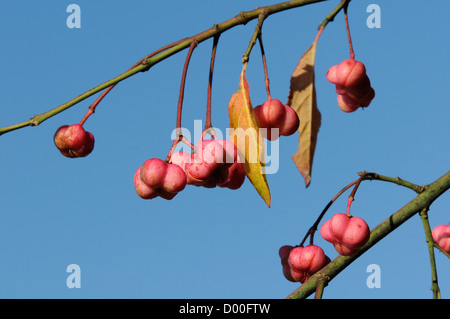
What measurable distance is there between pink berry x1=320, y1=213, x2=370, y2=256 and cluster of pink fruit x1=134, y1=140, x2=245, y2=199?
1.08 feet

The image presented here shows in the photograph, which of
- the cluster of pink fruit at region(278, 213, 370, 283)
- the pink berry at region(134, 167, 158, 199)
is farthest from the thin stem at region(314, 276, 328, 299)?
the pink berry at region(134, 167, 158, 199)

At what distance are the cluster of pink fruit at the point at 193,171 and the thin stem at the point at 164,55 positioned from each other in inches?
7.3

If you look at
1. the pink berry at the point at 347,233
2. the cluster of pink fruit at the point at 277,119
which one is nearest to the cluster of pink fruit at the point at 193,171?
the cluster of pink fruit at the point at 277,119

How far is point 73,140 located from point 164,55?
334 millimetres

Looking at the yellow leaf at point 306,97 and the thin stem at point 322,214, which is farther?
the thin stem at point 322,214

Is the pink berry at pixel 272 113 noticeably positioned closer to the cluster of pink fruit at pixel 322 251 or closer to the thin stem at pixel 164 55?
the thin stem at pixel 164 55

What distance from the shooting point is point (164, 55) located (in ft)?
3.88

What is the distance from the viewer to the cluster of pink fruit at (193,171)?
1186mm

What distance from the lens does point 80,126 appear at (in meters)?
1.41

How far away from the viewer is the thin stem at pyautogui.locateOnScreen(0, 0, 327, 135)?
1146 mm

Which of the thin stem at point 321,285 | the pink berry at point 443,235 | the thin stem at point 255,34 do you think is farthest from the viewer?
the pink berry at point 443,235

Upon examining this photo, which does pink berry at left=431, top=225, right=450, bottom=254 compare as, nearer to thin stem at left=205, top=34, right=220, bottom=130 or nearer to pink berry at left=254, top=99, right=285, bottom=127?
pink berry at left=254, top=99, right=285, bottom=127
